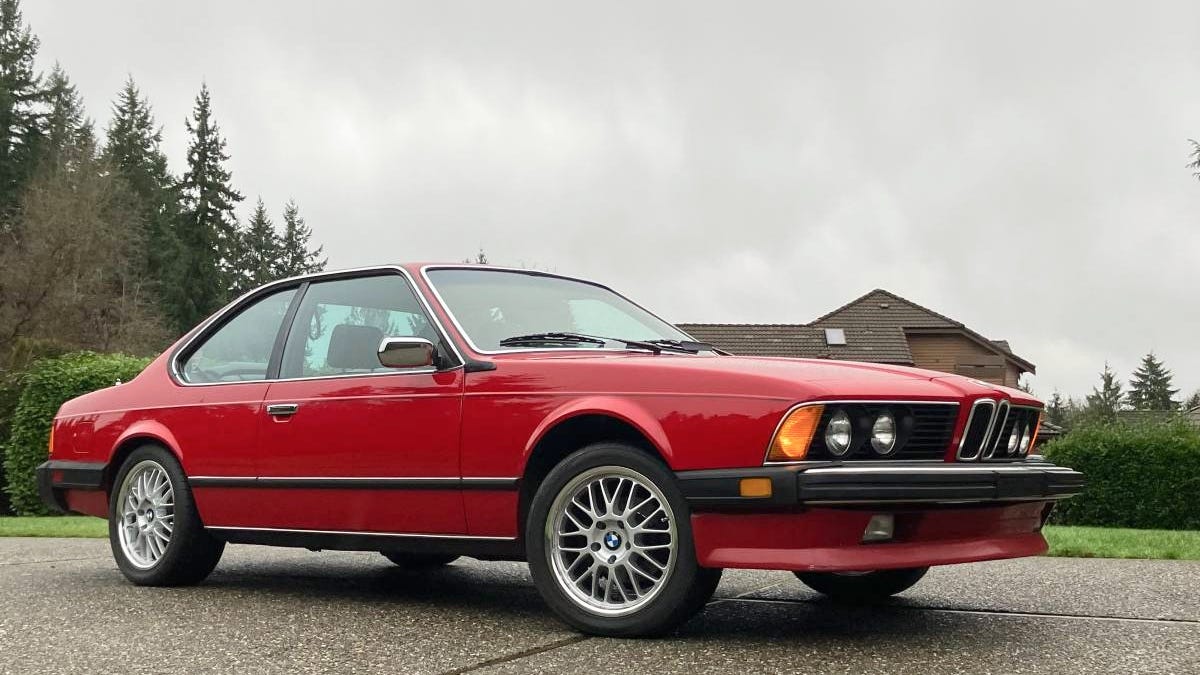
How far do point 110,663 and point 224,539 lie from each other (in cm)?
207

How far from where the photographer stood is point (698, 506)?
4066 mm

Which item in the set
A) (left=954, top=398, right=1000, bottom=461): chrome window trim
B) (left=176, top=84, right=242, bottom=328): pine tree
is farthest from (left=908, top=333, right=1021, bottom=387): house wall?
(left=954, top=398, right=1000, bottom=461): chrome window trim

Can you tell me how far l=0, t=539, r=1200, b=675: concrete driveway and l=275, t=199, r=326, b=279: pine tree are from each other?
70.6 m

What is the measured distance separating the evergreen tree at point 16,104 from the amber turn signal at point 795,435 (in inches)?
1914

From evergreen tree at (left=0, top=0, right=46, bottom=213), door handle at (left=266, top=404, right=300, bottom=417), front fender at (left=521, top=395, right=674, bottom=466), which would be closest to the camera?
front fender at (left=521, top=395, right=674, bottom=466)

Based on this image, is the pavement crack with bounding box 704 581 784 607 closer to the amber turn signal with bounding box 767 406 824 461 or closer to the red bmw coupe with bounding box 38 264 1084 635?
the red bmw coupe with bounding box 38 264 1084 635

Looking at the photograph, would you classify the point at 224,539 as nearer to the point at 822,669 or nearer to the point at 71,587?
the point at 71,587

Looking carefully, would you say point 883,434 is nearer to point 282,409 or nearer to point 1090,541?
point 282,409

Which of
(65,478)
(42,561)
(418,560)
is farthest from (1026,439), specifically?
(42,561)

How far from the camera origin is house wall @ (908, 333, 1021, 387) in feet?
163

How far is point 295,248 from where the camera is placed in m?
77.5

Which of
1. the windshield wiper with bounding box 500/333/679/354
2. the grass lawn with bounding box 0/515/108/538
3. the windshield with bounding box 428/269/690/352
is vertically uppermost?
the windshield with bounding box 428/269/690/352

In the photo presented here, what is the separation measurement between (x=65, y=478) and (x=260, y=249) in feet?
230

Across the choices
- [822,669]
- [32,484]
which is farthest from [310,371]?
[32,484]
